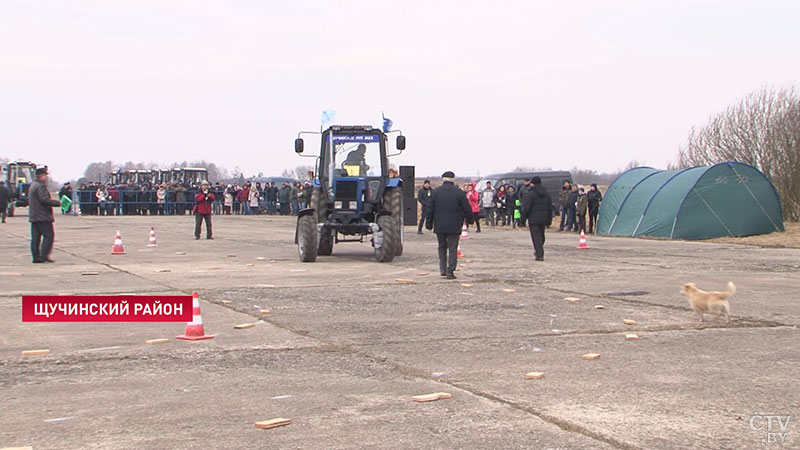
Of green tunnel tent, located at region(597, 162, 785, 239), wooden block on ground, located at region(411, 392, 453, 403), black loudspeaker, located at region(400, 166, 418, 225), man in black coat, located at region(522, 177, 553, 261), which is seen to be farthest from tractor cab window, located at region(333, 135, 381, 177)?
black loudspeaker, located at region(400, 166, 418, 225)

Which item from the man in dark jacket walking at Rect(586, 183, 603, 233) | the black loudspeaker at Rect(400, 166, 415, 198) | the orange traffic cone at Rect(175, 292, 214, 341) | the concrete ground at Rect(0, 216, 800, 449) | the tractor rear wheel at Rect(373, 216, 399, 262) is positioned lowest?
the concrete ground at Rect(0, 216, 800, 449)

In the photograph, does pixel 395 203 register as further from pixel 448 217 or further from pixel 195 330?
pixel 195 330

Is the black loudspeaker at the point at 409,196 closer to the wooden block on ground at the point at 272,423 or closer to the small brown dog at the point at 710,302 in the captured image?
the small brown dog at the point at 710,302

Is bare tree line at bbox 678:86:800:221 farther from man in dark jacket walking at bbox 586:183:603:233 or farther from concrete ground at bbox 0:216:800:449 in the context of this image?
concrete ground at bbox 0:216:800:449

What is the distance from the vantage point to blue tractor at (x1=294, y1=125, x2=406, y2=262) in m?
18.1

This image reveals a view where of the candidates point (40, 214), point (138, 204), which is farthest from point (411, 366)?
point (138, 204)

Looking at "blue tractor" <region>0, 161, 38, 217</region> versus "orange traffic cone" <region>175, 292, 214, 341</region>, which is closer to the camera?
"orange traffic cone" <region>175, 292, 214, 341</region>

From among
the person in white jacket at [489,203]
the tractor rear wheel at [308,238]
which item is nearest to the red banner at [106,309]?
the tractor rear wheel at [308,238]

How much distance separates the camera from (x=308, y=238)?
17.9m

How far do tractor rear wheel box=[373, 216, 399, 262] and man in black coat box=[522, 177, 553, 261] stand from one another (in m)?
2.69

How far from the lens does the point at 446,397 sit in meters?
6.51

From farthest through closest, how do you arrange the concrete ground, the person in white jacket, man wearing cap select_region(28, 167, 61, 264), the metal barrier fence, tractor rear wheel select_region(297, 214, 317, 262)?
1. the metal barrier fence
2. the person in white jacket
3. tractor rear wheel select_region(297, 214, 317, 262)
4. man wearing cap select_region(28, 167, 61, 264)
5. the concrete ground

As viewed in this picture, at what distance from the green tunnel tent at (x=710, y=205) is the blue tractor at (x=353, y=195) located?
11.8 meters

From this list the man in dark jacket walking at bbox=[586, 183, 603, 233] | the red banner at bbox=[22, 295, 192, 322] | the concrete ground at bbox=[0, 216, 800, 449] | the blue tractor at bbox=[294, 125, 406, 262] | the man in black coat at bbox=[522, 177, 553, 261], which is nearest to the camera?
the concrete ground at bbox=[0, 216, 800, 449]
